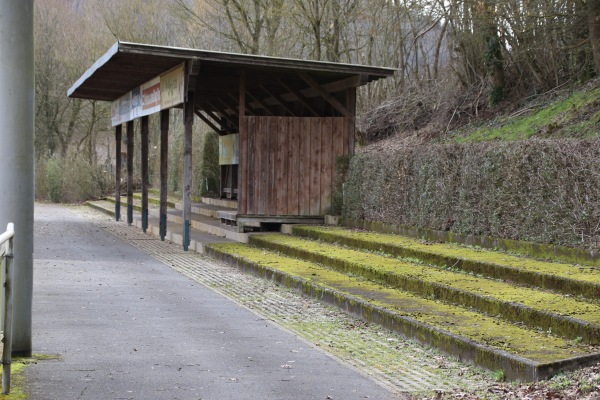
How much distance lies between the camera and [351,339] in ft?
29.5

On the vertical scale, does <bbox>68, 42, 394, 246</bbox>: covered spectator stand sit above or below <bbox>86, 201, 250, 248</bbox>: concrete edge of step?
above

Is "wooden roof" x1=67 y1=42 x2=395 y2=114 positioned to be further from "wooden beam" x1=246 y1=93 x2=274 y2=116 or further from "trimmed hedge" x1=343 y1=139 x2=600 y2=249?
"trimmed hedge" x1=343 y1=139 x2=600 y2=249

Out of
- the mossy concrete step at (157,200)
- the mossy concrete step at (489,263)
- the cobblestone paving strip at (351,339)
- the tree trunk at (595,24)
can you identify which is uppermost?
the tree trunk at (595,24)

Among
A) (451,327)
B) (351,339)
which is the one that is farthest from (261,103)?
(451,327)

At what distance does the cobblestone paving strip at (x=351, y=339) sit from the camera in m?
7.14

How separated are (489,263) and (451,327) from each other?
3077 millimetres

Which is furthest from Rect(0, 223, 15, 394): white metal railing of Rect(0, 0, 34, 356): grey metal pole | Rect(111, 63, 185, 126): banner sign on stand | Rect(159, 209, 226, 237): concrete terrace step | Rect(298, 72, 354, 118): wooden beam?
Rect(159, 209, 226, 237): concrete terrace step

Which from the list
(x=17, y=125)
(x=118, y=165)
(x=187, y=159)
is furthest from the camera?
(x=118, y=165)

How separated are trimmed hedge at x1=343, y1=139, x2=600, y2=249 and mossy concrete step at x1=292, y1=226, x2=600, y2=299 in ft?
1.58

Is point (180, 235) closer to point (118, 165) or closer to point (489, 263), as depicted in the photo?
point (118, 165)

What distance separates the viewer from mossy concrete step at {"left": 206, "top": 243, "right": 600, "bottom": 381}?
22.7 feet

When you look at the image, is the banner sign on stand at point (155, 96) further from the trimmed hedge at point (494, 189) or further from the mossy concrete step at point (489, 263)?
the mossy concrete step at point (489, 263)

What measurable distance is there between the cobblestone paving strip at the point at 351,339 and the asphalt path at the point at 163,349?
23cm

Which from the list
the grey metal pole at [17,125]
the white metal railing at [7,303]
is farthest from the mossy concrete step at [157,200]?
the white metal railing at [7,303]
